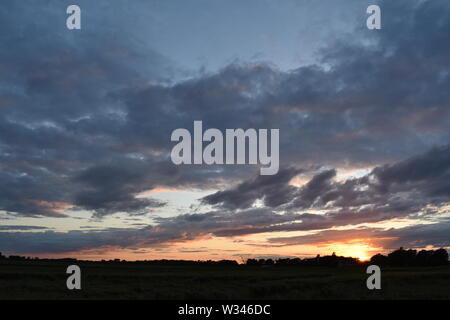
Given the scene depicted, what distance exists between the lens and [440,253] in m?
162

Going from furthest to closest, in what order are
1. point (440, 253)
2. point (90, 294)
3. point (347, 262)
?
point (440, 253) < point (347, 262) < point (90, 294)
